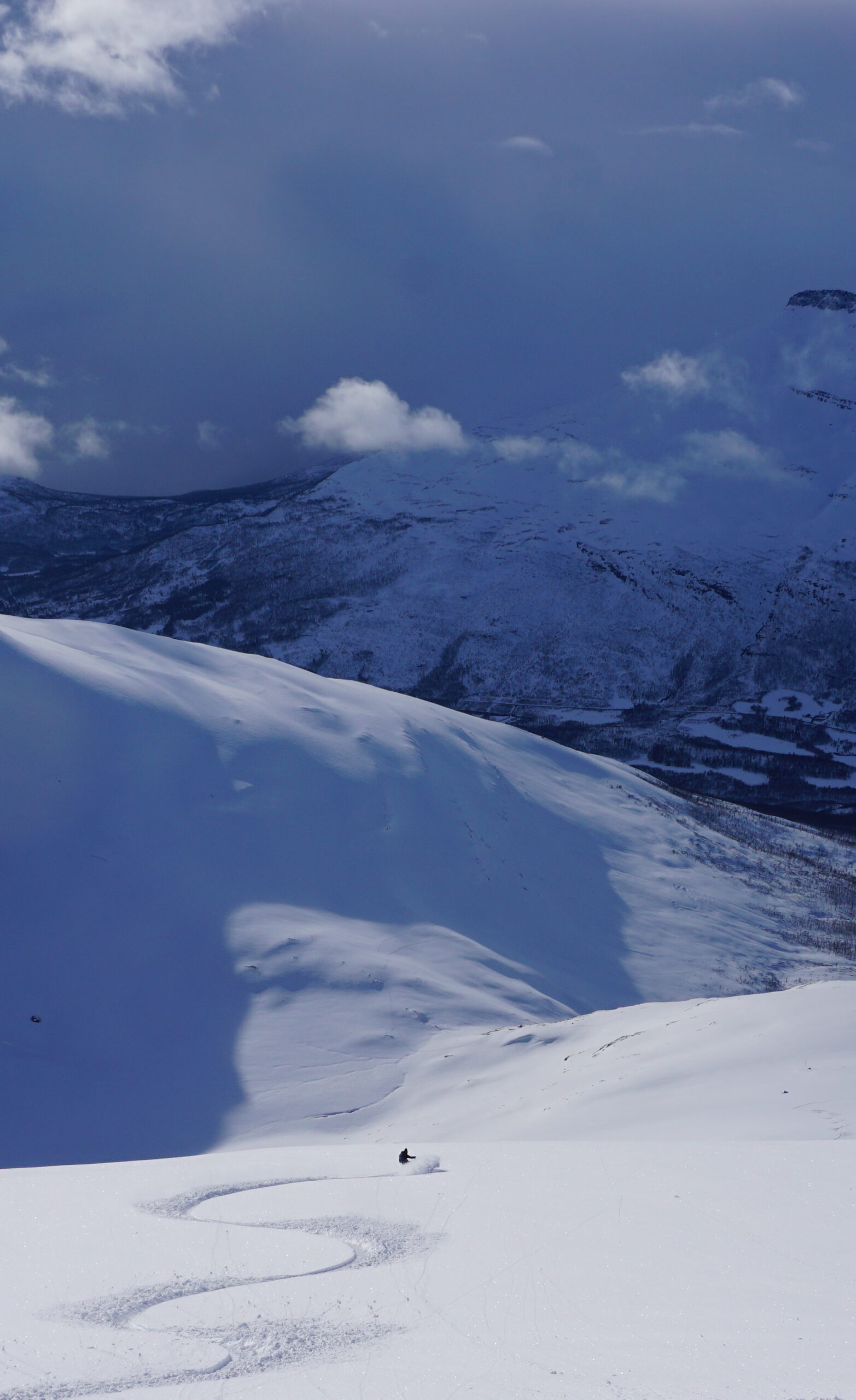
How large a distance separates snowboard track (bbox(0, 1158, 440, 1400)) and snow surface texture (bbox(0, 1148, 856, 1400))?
31mm

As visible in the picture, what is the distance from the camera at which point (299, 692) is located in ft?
206

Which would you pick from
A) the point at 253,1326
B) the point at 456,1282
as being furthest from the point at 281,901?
the point at 253,1326

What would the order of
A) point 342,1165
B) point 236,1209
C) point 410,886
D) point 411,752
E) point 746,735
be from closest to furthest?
point 236,1209 → point 342,1165 → point 410,886 → point 411,752 → point 746,735

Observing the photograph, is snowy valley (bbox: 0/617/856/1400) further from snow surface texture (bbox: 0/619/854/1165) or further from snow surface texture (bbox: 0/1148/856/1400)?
snow surface texture (bbox: 0/619/854/1165)

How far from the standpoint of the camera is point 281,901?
44688 millimetres

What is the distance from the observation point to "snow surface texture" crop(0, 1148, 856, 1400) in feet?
32.7

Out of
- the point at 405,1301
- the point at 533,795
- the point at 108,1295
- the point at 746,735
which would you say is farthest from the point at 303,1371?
the point at 746,735

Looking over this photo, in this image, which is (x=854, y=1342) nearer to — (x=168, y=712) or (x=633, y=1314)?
(x=633, y=1314)

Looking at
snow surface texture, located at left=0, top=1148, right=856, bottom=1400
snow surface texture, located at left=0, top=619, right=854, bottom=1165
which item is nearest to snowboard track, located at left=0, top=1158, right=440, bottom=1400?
snow surface texture, located at left=0, top=1148, right=856, bottom=1400

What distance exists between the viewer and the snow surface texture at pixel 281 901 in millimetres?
33938

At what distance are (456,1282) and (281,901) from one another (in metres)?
33.0

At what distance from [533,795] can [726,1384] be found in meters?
56.8

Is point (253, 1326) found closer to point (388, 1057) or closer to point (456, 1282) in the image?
point (456, 1282)

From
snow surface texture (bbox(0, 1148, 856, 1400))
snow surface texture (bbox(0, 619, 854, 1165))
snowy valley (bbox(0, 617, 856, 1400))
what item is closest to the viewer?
snow surface texture (bbox(0, 1148, 856, 1400))
